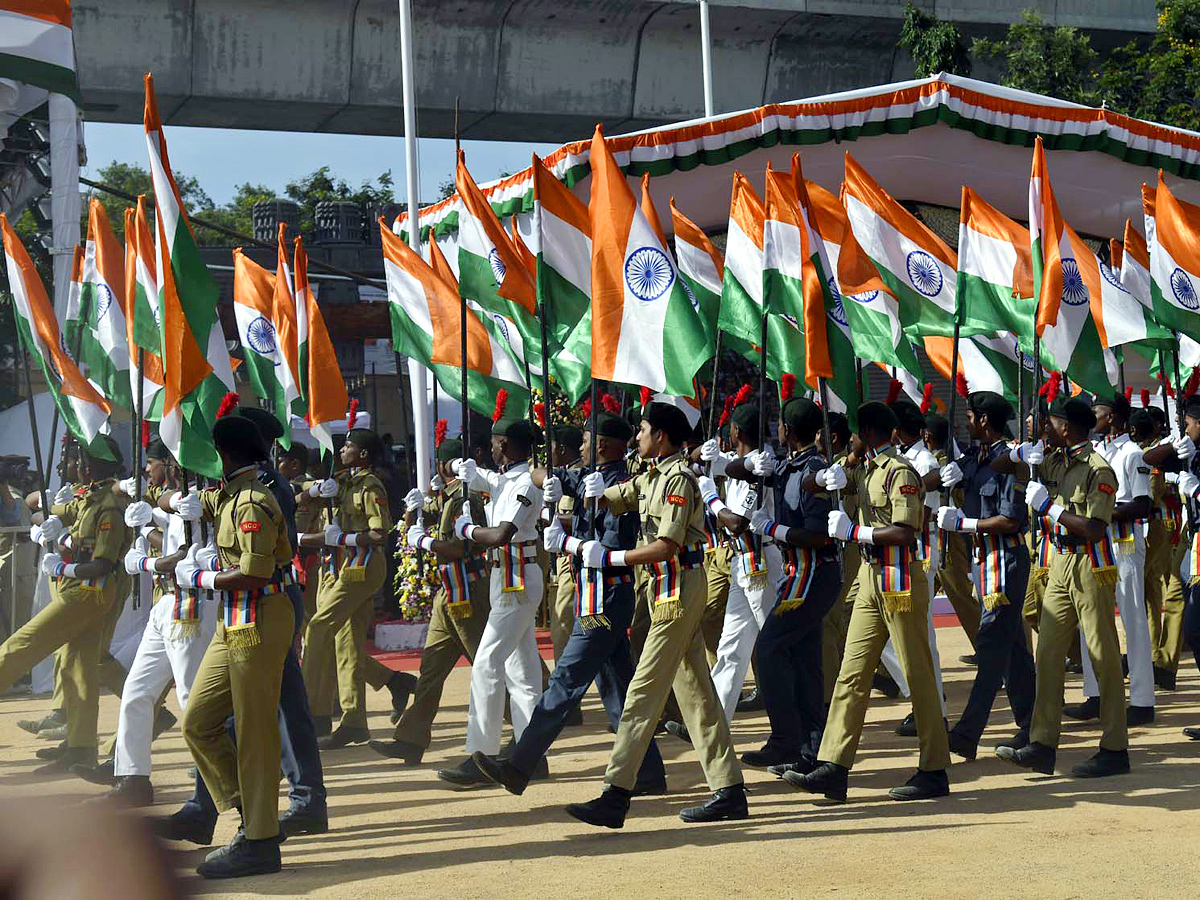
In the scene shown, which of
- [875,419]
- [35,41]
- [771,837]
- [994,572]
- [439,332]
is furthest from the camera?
[35,41]

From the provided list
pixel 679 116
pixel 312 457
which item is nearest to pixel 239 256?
pixel 312 457

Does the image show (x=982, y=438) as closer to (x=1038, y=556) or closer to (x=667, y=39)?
(x=1038, y=556)

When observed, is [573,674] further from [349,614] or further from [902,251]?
[902,251]

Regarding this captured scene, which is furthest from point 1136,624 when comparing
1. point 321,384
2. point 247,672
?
point 321,384

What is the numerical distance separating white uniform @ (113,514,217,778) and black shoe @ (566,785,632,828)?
196 cm

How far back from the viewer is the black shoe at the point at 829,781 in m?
6.70

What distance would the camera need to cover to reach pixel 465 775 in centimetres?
733

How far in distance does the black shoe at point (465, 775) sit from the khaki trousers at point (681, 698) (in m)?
1.23

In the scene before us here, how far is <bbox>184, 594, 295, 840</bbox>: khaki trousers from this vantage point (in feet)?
19.0

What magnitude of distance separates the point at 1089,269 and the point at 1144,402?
366 cm

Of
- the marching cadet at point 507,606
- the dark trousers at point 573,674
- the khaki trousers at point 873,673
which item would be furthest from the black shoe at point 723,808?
the marching cadet at point 507,606

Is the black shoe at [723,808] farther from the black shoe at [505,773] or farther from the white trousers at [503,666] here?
the white trousers at [503,666]

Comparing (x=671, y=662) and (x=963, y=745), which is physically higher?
(x=671, y=662)

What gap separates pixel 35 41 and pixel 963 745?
886 cm
